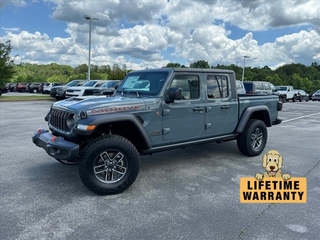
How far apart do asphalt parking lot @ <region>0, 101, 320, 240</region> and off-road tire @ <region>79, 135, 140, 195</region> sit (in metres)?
0.16

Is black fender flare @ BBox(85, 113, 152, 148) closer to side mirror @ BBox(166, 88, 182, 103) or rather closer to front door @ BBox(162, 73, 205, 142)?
front door @ BBox(162, 73, 205, 142)

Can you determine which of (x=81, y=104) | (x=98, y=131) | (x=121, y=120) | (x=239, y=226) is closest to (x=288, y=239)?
(x=239, y=226)

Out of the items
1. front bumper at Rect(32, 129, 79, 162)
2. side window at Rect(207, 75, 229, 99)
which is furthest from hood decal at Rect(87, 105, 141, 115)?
side window at Rect(207, 75, 229, 99)

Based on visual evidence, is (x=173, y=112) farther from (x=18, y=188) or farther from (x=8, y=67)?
(x=8, y=67)

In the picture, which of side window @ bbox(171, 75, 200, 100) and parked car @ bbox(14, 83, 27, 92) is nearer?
side window @ bbox(171, 75, 200, 100)

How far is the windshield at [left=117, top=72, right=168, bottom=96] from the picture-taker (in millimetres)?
4598

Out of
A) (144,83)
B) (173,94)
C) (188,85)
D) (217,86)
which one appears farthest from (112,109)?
(217,86)

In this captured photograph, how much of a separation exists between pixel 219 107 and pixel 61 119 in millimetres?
2811

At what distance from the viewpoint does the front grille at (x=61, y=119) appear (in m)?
4.00

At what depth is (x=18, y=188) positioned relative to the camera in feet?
13.4

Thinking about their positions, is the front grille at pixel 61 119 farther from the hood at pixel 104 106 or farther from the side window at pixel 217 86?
the side window at pixel 217 86

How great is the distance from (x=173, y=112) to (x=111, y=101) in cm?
104

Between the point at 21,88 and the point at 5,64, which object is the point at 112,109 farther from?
the point at 21,88

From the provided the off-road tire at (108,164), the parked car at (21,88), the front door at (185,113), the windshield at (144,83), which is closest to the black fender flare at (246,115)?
the front door at (185,113)
